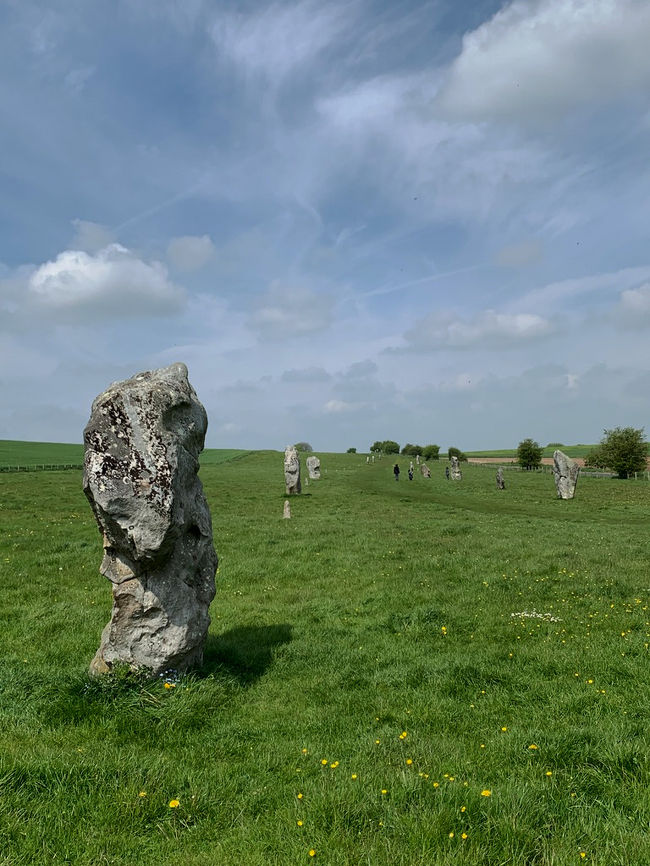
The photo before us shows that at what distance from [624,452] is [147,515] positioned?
78219 millimetres

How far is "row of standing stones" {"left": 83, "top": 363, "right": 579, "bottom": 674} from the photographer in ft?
26.8

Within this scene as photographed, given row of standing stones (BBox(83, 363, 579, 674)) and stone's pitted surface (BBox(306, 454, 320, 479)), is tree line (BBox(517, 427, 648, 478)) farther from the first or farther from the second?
row of standing stones (BBox(83, 363, 579, 674))

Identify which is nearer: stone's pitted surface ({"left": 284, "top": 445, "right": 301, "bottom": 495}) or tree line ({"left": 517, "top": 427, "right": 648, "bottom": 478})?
stone's pitted surface ({"left": 284, "top": 445, "right": 301, "bottom": 495})

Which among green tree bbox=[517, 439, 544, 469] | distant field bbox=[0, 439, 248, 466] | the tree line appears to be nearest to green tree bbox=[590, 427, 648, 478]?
the tree line

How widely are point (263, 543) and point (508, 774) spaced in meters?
15.3

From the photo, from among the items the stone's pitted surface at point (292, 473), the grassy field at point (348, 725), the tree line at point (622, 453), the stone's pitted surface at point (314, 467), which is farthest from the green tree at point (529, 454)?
the grassy field at point (348, 725)

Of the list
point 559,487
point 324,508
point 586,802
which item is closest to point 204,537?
point 586,802

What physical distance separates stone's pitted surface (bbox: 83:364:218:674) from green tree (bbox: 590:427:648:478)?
7418cm

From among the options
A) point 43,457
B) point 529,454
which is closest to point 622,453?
point 529,454

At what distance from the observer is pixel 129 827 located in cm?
530

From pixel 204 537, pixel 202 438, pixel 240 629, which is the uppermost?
pixel 202 438

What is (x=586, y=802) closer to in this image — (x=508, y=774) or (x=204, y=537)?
(x=508, y=774)

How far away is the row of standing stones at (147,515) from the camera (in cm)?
818

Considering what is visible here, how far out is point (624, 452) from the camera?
243ft
